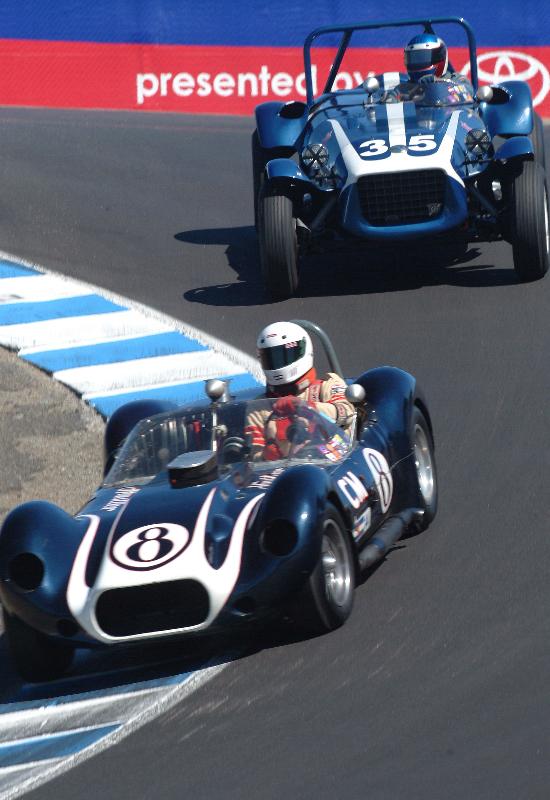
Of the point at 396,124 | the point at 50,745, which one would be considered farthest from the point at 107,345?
the point at 50,745

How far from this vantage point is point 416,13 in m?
20.5

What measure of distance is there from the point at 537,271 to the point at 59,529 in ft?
22.0

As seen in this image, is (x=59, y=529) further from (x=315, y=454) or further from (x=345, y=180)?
(x=345, y=180)

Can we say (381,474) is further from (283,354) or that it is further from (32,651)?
(32,651)

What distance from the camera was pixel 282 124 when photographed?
1378 centimetres

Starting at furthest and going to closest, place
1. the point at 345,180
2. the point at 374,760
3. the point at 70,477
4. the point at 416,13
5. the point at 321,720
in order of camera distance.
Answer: the point at 416,13, the point at 345,180, the point at 70,477, the point at 321,720, the point at 374,760

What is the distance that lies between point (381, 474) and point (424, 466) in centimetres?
82

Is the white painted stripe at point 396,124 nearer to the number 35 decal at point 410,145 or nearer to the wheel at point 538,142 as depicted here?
the number 35 decal at point 410,145

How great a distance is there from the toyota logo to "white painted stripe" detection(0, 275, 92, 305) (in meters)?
8.75

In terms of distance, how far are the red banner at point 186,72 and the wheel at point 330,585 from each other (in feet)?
46.8

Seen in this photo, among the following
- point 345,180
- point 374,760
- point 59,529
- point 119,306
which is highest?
point 345,180

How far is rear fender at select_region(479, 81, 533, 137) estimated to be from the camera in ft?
43.1

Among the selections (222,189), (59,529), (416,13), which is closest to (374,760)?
(59,529)

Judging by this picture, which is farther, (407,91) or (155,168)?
(155,168)
